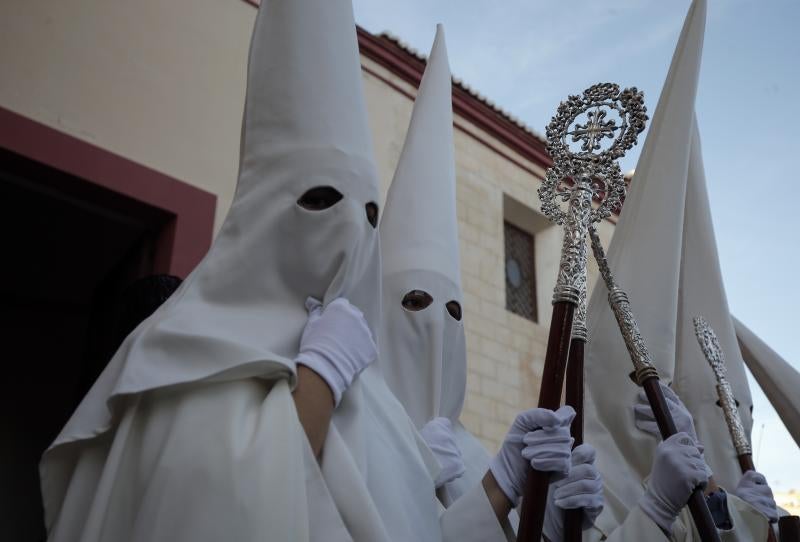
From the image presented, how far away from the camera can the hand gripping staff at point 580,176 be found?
2104 millimetres

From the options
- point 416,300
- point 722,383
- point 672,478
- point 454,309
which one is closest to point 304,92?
point 416,300

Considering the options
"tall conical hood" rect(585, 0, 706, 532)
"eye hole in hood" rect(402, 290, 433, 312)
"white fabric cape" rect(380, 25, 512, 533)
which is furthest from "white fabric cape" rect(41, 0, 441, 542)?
"tall conical hood" rect(585, 0, 706, 532)

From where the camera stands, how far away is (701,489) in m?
2.38

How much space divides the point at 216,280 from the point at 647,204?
7.99ft

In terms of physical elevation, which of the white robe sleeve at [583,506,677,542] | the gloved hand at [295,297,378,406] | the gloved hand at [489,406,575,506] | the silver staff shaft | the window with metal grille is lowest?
the white robe sleeve at [583,506,677,542]

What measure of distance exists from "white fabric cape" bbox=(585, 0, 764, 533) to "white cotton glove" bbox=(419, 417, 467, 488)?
54 cm

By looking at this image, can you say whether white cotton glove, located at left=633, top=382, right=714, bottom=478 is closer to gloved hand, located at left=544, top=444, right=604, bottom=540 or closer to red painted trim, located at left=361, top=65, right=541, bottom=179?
gloved hand, located at left=544, top=444, right=604, bottom=540

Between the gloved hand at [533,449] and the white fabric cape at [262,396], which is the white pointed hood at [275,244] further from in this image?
the gloved hand at [533,449]

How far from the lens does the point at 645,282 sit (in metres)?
3.47

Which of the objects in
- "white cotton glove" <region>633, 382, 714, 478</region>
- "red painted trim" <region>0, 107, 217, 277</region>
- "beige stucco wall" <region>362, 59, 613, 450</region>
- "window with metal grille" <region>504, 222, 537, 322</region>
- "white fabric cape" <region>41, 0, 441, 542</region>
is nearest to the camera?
"white fabric cape" <region>41, 0, 441, 542</region>

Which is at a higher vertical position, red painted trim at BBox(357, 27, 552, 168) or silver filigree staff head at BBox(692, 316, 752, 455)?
red painted trim at BBox(357, 27, 552, 168)

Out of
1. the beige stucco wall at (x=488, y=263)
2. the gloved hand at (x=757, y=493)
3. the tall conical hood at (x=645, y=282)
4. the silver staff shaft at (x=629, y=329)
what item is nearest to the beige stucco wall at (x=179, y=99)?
the beige stucco wall at (x=488, y=263)

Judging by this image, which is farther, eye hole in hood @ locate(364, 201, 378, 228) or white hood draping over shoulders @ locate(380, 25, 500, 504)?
white hood draping over shoulders @ locate(380, 25, 500, 504)

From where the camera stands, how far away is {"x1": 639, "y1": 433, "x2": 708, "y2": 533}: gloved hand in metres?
2.30
